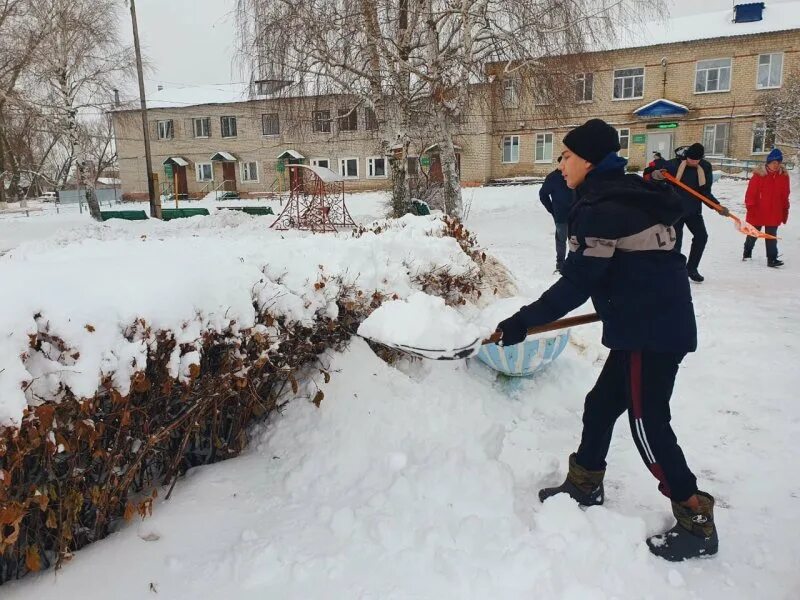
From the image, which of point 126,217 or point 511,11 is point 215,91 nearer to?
point 126,217

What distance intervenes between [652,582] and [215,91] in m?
41.1

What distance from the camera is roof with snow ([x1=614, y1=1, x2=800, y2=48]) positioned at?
27531 millimetres

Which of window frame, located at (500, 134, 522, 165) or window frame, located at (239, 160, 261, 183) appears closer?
window frame, located at (500, 134, 522, 165)

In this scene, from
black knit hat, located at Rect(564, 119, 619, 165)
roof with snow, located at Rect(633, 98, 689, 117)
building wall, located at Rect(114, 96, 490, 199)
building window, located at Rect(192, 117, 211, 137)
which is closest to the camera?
black knit hat, located at Rect(564, 119, 619, 165)

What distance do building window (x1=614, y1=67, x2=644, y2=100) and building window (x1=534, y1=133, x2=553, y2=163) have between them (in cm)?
387

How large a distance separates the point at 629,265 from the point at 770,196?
7.20 m

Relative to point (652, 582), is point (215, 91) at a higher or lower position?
higher

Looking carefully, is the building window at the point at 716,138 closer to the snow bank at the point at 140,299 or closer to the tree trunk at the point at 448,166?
the tree trunk at the point at 448,166

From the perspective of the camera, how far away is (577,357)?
14.8 ft

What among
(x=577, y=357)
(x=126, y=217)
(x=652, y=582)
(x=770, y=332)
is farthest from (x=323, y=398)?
(x=126, y=217)

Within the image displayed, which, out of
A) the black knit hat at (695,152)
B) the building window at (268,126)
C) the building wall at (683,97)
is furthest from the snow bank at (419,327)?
the building window at (268,126)

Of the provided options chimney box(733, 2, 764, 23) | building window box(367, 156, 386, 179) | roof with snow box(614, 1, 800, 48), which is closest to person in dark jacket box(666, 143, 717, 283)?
roof with snow box(614, 1, 800, 48)

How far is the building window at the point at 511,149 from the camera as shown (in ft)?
103

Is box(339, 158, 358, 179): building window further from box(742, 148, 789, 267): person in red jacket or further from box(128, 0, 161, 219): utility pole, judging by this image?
box(742, 148, 789, 267): person in red jacket
